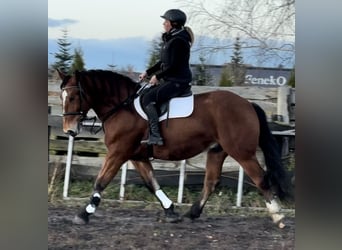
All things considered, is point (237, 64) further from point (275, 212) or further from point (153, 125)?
point (275, 212)

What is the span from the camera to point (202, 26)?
5.51 meters

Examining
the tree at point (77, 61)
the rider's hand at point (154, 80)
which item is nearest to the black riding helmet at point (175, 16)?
the rider's hand at point (154, 80)

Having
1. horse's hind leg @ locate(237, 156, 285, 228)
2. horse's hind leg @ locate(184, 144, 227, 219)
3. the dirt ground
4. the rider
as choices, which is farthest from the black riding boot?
horse's hind leg @ locate(237, 156, 285, 228)

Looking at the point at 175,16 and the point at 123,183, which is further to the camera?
the point at 123,183

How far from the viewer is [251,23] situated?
554 cm

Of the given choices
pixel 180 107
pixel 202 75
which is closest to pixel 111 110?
pixel 180 107

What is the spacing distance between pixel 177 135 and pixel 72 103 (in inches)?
33.3

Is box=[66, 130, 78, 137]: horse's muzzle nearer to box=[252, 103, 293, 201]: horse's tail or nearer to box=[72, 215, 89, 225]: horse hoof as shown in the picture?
box=[72, 215, 89, 225]: horse hoof

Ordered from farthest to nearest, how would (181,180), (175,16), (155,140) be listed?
1. (181,180)
2. (155,140)
3. (175,16)

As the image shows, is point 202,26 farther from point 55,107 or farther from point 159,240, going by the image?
point 159,240

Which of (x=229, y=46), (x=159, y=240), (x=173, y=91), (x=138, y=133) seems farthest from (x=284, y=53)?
(x=159, y=240)

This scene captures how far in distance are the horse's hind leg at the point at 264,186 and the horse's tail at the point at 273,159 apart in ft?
0.10
